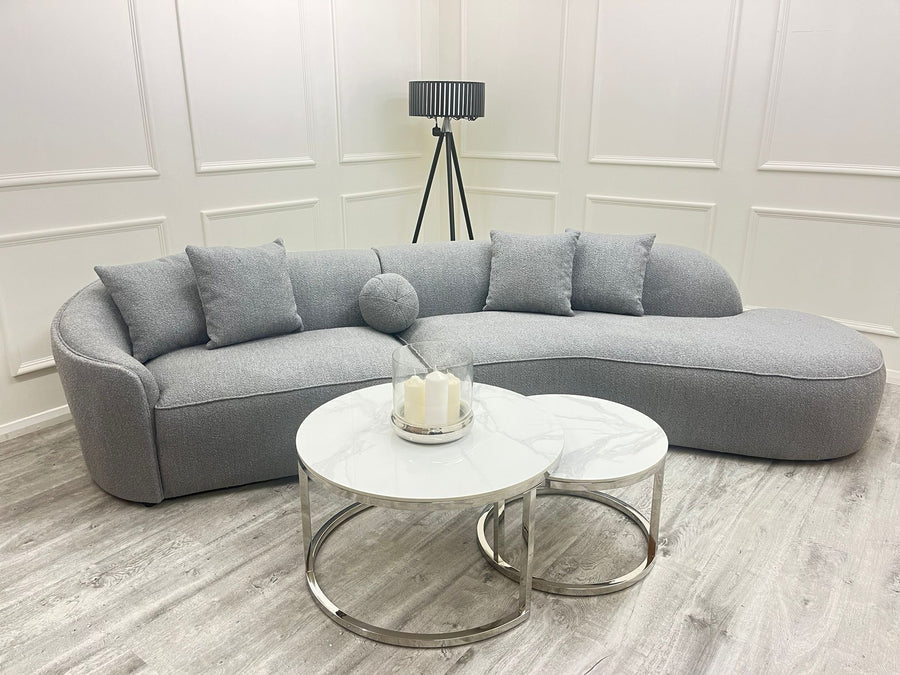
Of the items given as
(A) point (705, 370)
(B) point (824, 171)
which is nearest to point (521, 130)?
(B) point (824, 171)

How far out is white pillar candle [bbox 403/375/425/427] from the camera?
71.7 inches

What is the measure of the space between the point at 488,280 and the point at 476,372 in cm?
77

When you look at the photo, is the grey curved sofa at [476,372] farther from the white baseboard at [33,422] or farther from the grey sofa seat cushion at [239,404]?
the white baseboard at [33,422]

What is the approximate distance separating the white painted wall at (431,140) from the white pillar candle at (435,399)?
2.00m

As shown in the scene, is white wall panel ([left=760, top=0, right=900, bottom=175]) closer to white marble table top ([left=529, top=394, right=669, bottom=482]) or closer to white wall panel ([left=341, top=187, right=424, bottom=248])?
white marble table top ([left=529, top=394, right=669, bottom=482])

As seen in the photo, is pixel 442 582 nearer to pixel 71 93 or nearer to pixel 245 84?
pixel 71 93

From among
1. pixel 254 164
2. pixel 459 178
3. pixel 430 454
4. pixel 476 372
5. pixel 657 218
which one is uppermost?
pixel 254 164

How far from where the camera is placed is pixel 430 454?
179cm

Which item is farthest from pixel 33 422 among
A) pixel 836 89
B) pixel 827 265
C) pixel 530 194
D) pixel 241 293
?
pixel 836 89

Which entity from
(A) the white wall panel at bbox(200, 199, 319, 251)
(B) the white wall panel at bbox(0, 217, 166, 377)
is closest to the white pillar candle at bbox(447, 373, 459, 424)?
(B) the white wall panel at bbox(0, 217, 166, 377)

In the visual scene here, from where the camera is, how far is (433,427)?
1.83 metres

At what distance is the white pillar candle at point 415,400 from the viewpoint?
1.82m

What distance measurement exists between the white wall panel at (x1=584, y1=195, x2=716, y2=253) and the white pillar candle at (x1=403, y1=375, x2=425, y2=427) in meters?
2.64

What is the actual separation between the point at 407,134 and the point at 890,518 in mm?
3451
